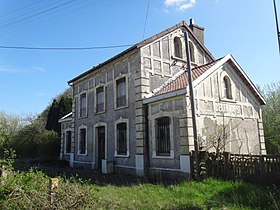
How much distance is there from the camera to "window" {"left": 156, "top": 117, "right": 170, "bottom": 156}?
10672mm

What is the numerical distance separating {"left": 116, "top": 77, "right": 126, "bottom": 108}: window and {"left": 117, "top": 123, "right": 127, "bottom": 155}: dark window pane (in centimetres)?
119

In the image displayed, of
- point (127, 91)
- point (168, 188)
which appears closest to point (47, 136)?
point (127, 91)

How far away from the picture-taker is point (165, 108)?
10.7 metres

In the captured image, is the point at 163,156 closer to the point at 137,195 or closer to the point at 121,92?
the point at 137,195

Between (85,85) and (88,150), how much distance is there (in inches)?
178

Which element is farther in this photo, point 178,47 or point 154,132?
point 178,47

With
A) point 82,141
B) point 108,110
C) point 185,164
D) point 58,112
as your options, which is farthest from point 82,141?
point 58,112

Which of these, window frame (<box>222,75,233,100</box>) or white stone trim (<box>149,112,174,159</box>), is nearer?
white stone trim (<box>149,112,174,159</box>)

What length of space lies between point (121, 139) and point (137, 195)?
5922 mm

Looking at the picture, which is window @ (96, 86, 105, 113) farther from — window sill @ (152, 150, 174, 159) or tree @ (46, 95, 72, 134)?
tree @ (46, 95, 72, 134)

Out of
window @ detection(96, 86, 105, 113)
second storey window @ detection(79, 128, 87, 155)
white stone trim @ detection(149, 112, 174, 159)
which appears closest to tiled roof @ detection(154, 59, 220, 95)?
white stone trim @ detection(149, 112, 174, 159)

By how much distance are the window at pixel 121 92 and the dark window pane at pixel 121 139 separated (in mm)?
1190

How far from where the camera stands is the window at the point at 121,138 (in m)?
12.8

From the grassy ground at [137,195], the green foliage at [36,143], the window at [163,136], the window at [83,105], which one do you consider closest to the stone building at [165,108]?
the window at [163,136]
